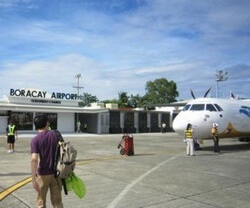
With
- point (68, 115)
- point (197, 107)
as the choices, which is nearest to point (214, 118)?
point (197, 107)

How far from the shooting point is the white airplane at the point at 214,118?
67.1ft

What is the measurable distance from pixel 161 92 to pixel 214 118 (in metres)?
82.6

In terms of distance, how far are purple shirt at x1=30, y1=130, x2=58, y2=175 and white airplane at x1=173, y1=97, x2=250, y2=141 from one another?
49.7 ft

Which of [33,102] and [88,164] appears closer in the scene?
[88,164]

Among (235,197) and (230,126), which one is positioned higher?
(230,126)

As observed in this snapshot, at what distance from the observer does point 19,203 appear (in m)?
8.03

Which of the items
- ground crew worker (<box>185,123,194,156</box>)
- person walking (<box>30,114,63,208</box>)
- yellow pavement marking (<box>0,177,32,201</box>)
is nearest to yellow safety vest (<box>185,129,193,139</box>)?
ground crew worker (<box>185,123,194,156</box>)

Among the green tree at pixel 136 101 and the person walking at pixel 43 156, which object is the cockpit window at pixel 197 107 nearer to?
the person walking at pixel 43 156

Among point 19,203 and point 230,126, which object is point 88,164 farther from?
point 230,126

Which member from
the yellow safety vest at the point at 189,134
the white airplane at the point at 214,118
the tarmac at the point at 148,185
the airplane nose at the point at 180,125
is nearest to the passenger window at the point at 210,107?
the white airplane at the point at 214,118

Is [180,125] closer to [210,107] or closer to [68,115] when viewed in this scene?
[210,107]

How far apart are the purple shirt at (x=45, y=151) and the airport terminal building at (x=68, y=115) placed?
113 feet

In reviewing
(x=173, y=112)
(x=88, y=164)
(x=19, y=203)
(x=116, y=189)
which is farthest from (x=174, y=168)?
(x=173, y=112)

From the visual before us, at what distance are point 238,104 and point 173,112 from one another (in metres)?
33.6
